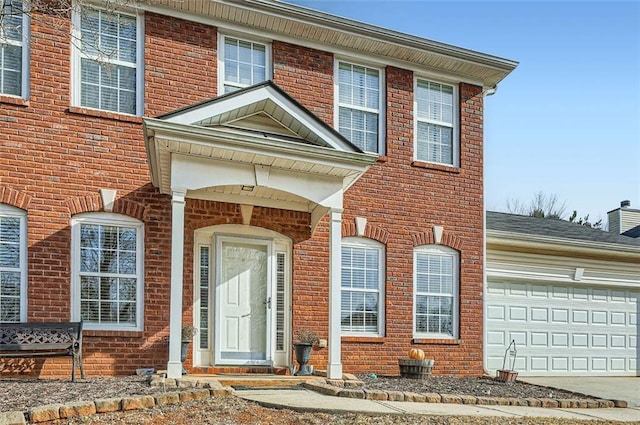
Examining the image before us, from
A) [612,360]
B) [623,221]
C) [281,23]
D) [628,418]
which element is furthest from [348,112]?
[623,221]

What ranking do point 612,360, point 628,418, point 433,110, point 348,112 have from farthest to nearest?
point 612,360 < point 433,110 < point 348,112 < point 628,418

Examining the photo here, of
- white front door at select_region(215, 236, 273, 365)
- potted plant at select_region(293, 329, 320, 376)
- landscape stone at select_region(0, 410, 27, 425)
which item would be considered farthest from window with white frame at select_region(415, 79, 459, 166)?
landscape stone at select_region(0, 410, 27, 425)

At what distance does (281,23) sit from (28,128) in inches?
168

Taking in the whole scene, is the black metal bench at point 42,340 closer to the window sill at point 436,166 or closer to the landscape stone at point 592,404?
the window sill at point 436,166

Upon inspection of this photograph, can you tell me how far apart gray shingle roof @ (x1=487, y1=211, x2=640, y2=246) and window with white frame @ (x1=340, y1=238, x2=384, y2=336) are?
10.5ft

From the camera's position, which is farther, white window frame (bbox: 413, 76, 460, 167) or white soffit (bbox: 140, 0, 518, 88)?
white window frame (bbox: 413, 76, 460, 167)

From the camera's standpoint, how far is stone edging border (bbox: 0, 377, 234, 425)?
6.01 m

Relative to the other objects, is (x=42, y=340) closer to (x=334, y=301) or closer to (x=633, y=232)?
(x=334, y=301)

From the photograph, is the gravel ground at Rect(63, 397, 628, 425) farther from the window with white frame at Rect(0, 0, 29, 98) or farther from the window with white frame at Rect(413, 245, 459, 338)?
the window with white frame at Rect(0, 0, 29, 98)

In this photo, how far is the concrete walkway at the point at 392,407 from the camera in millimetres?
7273

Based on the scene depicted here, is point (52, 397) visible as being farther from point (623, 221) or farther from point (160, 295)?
point (623, 221)

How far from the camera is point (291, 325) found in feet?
36.1

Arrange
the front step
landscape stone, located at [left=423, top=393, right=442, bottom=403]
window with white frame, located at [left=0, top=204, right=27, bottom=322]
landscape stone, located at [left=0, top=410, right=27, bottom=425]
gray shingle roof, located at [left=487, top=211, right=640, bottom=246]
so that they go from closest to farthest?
landscape stone, located at [left=0, top=410, right=27, bottom=425] → landscape stone, located at [left=423, top=393, right=442, bottom=403] → window with white frame, located at [left=0, top=204, right=27, bottom=322] → the front step → gray shingle roof, located at [left=487, top=211, right=640, bottom=246]

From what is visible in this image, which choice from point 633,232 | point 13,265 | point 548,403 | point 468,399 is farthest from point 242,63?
point 633,232
